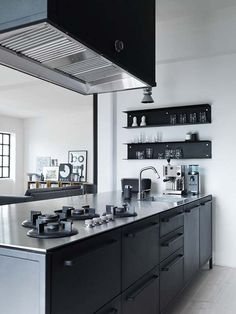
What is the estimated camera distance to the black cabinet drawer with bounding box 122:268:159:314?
71.6 inches

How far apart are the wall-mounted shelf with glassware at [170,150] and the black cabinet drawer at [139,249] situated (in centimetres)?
196

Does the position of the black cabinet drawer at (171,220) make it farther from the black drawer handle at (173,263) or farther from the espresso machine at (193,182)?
the espresso machine at (193,182)

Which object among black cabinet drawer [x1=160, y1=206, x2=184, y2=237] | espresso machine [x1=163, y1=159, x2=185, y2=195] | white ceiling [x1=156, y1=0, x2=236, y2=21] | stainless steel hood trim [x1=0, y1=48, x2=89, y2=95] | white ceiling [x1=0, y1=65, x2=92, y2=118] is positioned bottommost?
black cabinet drawer [x1=160, y1=206, x2=184, y2=237]

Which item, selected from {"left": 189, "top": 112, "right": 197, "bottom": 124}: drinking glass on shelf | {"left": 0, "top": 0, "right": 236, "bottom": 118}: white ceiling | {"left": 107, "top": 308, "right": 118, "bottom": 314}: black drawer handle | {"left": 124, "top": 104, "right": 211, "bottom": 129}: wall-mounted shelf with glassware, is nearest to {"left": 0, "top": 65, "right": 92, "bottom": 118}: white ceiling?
{"left": 0, "top": 0, "right": 236, "bottom": 118}: white ceiling


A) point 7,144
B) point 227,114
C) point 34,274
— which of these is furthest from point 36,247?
point 7,144

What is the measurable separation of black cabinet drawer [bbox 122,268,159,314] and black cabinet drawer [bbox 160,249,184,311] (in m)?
0.11

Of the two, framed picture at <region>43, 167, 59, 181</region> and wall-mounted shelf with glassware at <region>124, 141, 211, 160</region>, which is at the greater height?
wall-mounted shelf with glassware at <region>124, 141, 211, 160</region>

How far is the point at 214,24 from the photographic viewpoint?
152 inches

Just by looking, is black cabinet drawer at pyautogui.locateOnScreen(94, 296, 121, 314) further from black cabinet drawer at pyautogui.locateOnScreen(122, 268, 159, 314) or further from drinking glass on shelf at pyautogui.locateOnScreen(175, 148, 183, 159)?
drinking glass on shelf at pyautogui.locateOnScreen(175, 148, 183, 159)

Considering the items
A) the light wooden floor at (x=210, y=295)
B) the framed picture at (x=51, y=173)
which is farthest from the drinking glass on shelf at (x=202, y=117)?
the framed picture at (x=51, y=173)

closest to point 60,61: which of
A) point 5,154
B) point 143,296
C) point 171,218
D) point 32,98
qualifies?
point 171,218

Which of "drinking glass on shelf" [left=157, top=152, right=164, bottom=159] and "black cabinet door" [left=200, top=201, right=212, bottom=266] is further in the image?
"drinking glass on shelf" [left=157, top=152, right=164, bottom=159]

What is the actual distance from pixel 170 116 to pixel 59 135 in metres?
6.36

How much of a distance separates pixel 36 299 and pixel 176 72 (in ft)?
11.5
